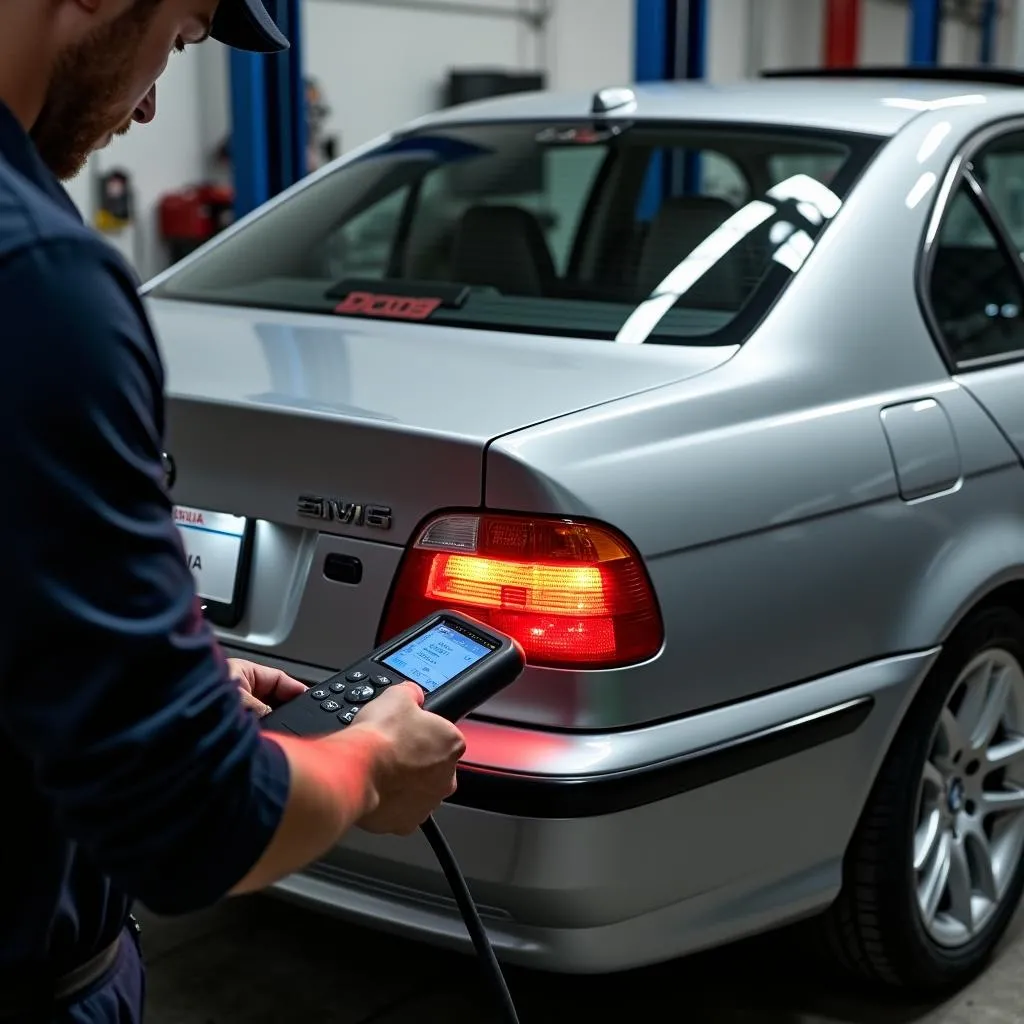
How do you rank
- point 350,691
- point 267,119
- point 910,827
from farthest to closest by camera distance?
point 267,119 → point 910,827 → point 350,691

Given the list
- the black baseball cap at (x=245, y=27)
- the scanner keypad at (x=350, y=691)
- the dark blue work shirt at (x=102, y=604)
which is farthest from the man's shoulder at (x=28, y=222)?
the scanner keypad at (x=350, y=691)

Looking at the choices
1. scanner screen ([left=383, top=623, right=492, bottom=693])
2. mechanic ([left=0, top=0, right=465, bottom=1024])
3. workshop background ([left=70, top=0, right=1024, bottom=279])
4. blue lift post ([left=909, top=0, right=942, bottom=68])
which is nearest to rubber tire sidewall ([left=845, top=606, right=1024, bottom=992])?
scanner screen ([left=383, top=623, right=492, bottom=693])

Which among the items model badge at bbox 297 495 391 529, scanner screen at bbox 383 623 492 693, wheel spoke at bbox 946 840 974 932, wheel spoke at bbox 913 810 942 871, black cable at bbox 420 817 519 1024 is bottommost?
wheel spoke at bbox 946 840 974 932

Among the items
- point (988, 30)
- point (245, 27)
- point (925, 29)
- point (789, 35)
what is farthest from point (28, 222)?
point (789, 35)

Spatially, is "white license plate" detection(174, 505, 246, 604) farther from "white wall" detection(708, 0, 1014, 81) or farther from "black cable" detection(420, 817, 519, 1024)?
"white wall" detection(708, 0, 1014, 81)

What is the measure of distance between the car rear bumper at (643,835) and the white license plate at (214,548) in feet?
1.30

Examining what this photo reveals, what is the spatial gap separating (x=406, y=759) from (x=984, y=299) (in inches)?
82.9

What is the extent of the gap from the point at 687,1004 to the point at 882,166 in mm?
1420

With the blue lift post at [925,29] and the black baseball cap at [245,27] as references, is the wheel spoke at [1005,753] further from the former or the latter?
the blue lift post at [925,29]

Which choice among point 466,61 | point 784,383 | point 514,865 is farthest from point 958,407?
point 466,61

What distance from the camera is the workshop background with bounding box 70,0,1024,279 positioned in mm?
6129

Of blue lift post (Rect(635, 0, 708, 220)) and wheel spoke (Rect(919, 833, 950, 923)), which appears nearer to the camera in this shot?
wheel spoke (Rect(919, 833, 950, 923))

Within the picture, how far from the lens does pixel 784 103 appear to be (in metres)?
2.94

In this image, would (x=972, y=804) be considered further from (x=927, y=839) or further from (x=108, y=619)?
(x=108, y=619)
